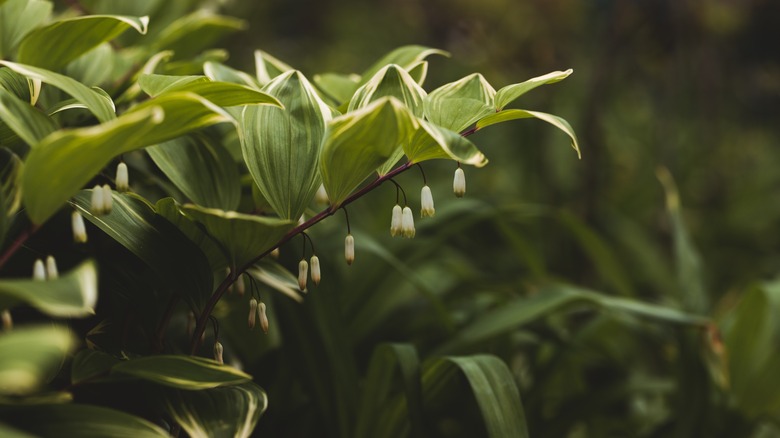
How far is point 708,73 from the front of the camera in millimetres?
2852

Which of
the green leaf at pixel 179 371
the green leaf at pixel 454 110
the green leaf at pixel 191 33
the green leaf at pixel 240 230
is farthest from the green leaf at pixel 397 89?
the green leaf at pixel 191 33

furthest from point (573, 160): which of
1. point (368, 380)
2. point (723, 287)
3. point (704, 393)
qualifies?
point (368, 380)

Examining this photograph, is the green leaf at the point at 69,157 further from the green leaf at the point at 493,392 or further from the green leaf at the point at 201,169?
the green leaf at the point at 493,392

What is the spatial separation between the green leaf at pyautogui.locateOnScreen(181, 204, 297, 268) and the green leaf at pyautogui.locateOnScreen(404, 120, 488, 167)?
4.0 inches

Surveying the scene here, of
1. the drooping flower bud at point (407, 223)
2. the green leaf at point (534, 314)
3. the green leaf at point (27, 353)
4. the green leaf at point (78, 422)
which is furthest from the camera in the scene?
the green leaf at point (534, 314)

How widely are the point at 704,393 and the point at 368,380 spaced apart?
0.47 meters

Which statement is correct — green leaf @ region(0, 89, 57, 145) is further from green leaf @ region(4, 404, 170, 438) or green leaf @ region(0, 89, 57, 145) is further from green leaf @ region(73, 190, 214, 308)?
green leaf @ region(4, 404, 170, 438)

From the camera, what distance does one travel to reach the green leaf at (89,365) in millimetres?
492

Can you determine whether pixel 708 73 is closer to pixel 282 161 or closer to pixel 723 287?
pixel 723 287

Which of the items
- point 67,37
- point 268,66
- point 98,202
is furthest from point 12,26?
point 98,202

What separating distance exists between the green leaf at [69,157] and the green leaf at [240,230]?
0.24ft

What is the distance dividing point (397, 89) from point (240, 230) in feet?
0.54

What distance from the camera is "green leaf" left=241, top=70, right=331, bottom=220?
550mm

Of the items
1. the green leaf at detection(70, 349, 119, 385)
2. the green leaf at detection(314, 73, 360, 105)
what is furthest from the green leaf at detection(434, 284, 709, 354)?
the green leaf at detection(70, 349, 119, 385)
